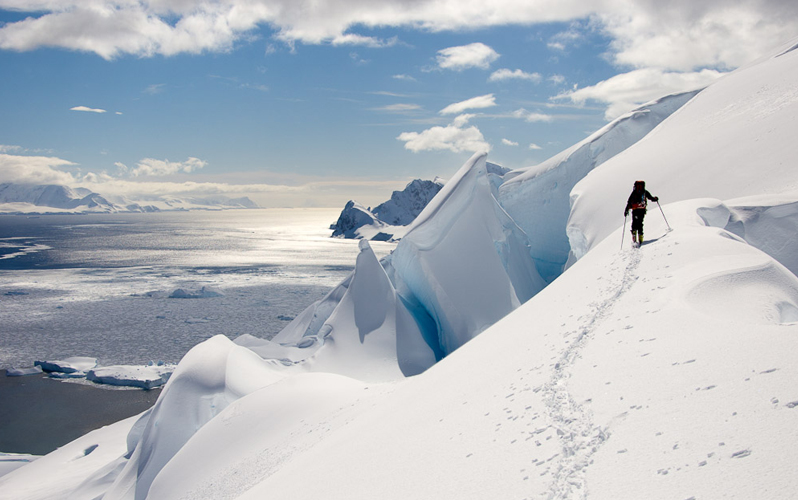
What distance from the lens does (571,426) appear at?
9.98 ft

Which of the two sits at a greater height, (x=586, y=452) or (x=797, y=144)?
(x=797, y=144)

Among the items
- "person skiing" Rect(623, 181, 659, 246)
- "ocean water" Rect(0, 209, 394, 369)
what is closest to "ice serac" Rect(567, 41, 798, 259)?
"person skiing" Rect(623, 181, 659, 246)

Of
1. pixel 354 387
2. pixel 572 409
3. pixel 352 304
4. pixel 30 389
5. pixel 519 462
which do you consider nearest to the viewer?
pixel 519 462

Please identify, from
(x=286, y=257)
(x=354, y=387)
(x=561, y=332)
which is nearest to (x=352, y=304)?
(x=354, y=387)

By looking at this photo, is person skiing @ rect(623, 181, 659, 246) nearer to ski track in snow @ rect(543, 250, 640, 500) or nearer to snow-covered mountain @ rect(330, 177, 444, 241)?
ski track in snow @ rect(543, 250, 640, 500)

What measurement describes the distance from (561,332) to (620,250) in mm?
2791

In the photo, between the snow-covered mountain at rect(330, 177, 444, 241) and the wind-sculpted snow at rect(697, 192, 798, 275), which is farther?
the snow-covered mountain at rect(330, 177, 444, 241)

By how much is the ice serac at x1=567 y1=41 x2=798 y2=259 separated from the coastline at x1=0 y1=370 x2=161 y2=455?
1358cm

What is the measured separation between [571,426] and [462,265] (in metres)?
10.5

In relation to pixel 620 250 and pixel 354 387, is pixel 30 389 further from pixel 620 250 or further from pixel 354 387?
pixel 620 250

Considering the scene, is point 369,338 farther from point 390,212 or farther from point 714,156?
point 390,212

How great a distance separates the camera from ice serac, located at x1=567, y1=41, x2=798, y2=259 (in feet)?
31.2

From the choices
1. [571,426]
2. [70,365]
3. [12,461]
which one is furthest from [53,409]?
[571,426]

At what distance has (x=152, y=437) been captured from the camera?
8961mm
